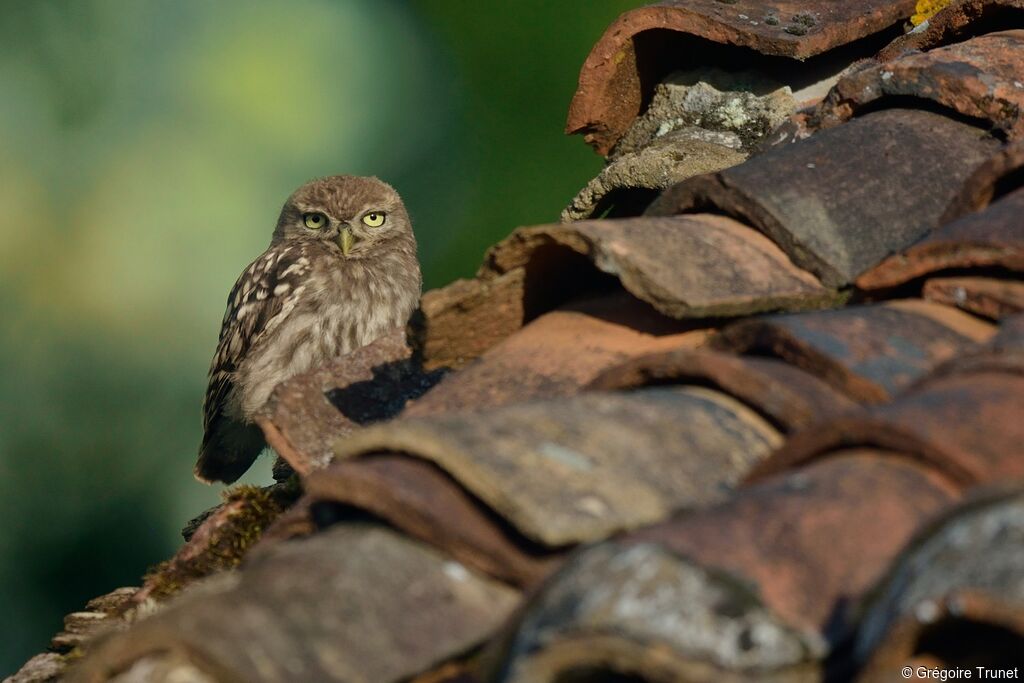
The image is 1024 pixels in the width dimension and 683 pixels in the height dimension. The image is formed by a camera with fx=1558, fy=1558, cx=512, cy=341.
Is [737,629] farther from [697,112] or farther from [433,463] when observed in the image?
[697,112]

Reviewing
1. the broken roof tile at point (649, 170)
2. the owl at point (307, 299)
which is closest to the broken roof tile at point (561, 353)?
the broken roof tile at point (649, 170)

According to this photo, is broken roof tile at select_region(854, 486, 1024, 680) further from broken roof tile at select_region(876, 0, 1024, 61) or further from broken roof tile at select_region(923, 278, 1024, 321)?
broken roof tile at select_region(876, 0, 1024, 61)

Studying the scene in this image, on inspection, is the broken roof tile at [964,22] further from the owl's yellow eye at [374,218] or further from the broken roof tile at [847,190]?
the owl's yellow eye at [374,218]

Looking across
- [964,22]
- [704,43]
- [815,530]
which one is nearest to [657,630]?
[815,530]

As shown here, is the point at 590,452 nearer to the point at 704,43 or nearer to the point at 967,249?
the point at 967,249

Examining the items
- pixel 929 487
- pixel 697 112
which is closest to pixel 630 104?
pixel 697 112
